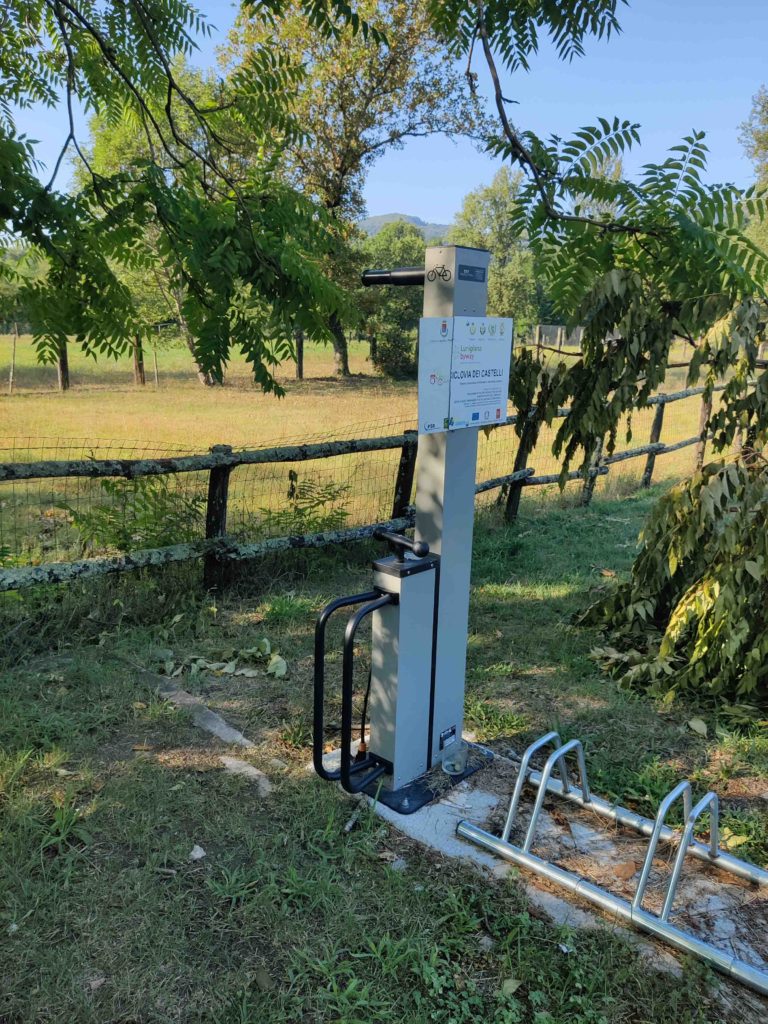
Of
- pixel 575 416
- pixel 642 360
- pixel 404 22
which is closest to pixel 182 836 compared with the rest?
pixel 575 416

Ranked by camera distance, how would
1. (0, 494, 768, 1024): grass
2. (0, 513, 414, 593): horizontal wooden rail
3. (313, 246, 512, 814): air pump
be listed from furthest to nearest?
(0, 513, 414, 593): horizontal wooden rail < (313, 246, 512, 814): air pump < (0, 494, 768, 1024): grass

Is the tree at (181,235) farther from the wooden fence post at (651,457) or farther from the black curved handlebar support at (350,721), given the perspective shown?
the wooden fence post at (651,457)

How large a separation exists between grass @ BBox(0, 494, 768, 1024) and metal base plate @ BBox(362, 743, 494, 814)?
130mm

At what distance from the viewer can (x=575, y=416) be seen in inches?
151

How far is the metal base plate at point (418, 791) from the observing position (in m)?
3.13

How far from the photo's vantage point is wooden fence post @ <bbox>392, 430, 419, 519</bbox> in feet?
21.6

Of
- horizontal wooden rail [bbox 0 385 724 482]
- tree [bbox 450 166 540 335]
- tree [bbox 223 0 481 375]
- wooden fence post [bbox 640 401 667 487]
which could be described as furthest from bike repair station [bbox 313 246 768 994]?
tree [bbox 450 166 540 335]

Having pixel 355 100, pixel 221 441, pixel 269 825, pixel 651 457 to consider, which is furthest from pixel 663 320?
pixel 355 100

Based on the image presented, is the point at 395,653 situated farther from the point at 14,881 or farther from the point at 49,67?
the point at 49,67

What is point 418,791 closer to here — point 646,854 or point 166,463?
point 646,854

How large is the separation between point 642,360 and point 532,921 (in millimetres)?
2617

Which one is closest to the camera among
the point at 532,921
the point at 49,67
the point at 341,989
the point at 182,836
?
the point at 341,989

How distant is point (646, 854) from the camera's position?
105 inches

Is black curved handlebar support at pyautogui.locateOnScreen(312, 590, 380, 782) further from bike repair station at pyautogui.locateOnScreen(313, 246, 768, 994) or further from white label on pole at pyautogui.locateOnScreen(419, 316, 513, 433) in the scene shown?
white label on pole at pyautogui.locateOnScreen(419, 316, 513, 433)
